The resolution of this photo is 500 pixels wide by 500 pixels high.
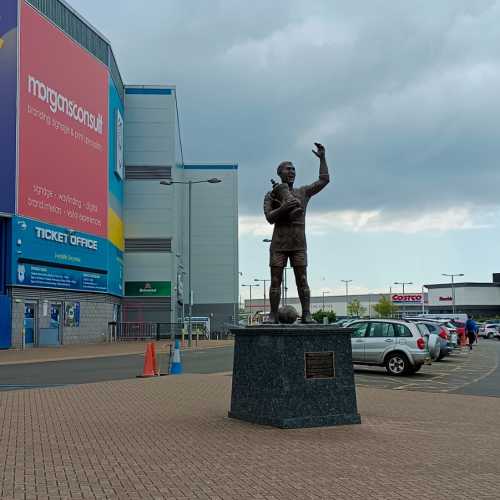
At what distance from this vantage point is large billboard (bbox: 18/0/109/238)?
35.9m

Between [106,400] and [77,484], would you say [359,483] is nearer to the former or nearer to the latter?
[77,484]

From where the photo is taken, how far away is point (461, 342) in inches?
1662

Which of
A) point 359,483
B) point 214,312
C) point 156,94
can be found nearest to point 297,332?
point 359,483

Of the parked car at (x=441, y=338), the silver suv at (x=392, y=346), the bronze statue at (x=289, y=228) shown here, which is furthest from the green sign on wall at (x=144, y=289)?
the bronze statue at (x=289, y=228)

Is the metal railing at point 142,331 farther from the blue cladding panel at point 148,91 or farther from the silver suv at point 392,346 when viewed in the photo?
the silver suv at point 392,346

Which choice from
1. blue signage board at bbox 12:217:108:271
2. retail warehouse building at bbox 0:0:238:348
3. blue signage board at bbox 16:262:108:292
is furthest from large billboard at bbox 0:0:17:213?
blue signage board at bbox 16:262:108:292

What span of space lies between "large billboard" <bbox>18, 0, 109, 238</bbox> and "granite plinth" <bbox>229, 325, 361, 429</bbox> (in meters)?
27.6

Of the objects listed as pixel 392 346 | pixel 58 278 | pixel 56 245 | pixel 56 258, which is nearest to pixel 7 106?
pixel 56 245

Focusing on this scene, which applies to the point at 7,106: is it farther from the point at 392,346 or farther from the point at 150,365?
the point at 392,346

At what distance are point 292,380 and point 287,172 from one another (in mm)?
3255

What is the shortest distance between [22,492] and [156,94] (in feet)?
184

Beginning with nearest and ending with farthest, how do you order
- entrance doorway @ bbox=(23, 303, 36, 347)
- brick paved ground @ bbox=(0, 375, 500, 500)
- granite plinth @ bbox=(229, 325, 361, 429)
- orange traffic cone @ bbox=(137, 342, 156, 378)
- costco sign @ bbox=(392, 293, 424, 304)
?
brick paved ground @ bbox=(0, 375, 500, 500) < granite plinth @ bbox=(229, 325, 361, 429) < orange traffic cone @ bbox=(137, 342, 156, 378) < entrance doorway @ bbox=(23, 303, 36, 347) < costco sign @ bbox=(392, 293, 424, 304)

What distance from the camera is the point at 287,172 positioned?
10938mm

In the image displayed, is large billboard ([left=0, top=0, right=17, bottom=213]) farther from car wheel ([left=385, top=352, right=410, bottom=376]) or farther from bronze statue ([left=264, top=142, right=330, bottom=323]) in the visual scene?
bronze statue ([left=264, top=142, right=330, bottom=323])
